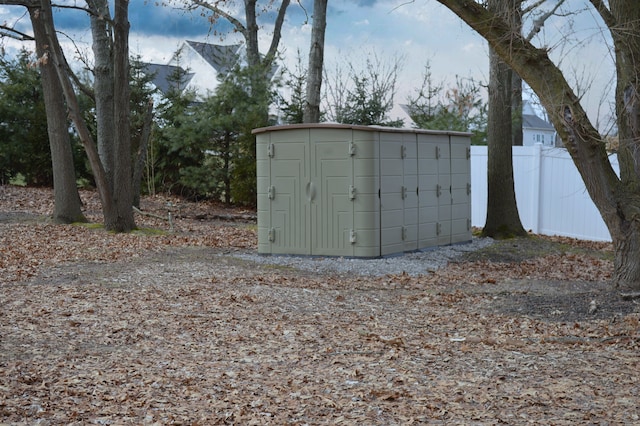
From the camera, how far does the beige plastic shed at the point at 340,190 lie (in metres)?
12.3

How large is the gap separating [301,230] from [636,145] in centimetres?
575

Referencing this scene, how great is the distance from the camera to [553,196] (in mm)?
18359

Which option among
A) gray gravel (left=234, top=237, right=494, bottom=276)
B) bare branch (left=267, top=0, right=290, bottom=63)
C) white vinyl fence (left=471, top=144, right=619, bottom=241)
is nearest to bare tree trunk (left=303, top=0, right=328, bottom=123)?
white vinyl fence (left=471, top=144, right=619, bottom=241)

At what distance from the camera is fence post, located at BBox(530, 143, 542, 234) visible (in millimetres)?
18688

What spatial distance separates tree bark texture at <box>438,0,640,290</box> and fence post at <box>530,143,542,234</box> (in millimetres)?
10241

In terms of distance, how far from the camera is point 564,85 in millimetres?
8305

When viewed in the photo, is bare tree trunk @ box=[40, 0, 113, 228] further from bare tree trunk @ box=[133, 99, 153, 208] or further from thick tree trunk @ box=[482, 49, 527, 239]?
thick tree trunk @ box=[482, 49, 527, 239]

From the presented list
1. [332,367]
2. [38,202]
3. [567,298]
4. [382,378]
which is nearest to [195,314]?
[332,367]

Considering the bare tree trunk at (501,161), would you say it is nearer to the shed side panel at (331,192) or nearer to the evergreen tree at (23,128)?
the shed side panel at (331,192)

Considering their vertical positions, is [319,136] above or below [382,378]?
above

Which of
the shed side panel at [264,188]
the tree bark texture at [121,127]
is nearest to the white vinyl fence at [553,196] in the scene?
the shed side panel at [264,188]

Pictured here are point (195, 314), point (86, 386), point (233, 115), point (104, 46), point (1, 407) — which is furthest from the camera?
point (233, 115)

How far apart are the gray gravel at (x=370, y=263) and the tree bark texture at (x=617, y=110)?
Answer: 349 cm

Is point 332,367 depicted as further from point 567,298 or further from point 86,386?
point 567,298
